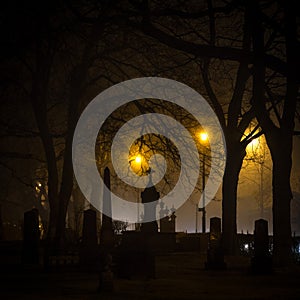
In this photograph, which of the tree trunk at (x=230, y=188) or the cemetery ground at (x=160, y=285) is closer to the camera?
the cemetery ground at (x=160, y=285)

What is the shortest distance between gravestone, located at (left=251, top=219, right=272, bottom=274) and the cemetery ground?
30 centimetres

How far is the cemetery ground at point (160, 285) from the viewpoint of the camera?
1160cm

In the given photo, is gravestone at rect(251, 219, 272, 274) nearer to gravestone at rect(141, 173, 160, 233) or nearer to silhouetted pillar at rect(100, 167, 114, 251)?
silhouetted pillar at rect(100, 167, 114, 251)

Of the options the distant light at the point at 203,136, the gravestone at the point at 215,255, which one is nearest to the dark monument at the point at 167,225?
the distant light at the point at 203,136

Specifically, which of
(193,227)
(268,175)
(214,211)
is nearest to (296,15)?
(268,175)

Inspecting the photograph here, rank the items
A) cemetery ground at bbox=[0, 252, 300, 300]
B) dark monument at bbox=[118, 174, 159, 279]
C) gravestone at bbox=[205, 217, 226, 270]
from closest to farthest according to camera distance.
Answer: cemetery ground at bbox=[0, 252, 300, 300]
dark monument at bbox=[118, 174, 159, 279]
gravestone at bbox=[205, 217, 226, 270]

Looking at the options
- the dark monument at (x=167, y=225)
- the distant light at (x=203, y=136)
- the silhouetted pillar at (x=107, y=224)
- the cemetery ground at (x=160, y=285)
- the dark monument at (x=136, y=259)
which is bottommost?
the cemetery ground at (x=160, y=285)

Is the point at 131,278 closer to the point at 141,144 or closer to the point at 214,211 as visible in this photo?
the point at 141,144

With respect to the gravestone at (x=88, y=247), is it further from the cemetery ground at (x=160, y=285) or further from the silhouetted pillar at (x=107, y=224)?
the silhouetted pillar at (x=107, y=224)

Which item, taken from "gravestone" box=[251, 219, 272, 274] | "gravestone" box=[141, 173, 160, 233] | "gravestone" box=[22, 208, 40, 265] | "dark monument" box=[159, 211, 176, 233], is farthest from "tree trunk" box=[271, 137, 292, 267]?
"dark monument" box=[159, 211, 176, 233]

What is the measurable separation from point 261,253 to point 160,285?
498cm

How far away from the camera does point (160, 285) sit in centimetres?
1359

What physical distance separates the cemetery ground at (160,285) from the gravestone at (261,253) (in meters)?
0.30

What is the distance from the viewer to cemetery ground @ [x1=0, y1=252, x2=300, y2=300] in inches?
457
